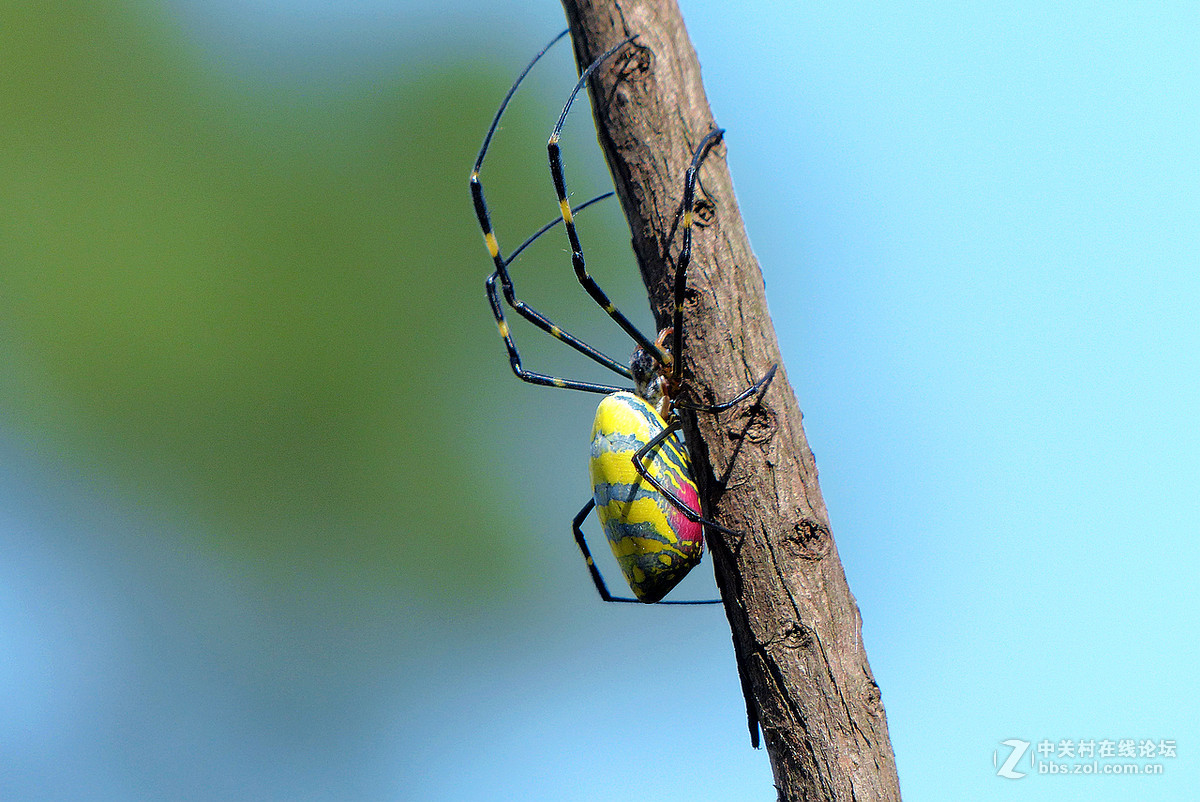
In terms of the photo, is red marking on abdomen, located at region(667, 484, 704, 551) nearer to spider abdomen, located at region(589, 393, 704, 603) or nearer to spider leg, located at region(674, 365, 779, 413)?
spider abdomen, located at region(589, 393, 704, 603)

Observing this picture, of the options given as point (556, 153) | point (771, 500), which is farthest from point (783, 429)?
point (556, 153)

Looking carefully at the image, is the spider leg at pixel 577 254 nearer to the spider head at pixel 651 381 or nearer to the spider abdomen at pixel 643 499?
the spider head at pixel 651 381

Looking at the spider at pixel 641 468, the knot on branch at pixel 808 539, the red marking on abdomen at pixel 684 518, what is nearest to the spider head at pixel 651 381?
the spider at pixel 641 468

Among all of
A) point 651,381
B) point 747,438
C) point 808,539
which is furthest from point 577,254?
point 808,539

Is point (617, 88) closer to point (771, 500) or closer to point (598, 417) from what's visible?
point (771, 500)

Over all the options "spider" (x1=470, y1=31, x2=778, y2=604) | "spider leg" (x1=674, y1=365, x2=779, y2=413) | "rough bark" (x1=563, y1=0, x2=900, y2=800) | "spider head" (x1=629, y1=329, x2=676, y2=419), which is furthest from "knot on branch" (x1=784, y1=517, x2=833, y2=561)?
"spider head" (x1=629, y1=329, x2=676, y2=419)

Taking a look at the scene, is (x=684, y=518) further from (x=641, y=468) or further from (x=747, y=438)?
(x=747, y=438)
